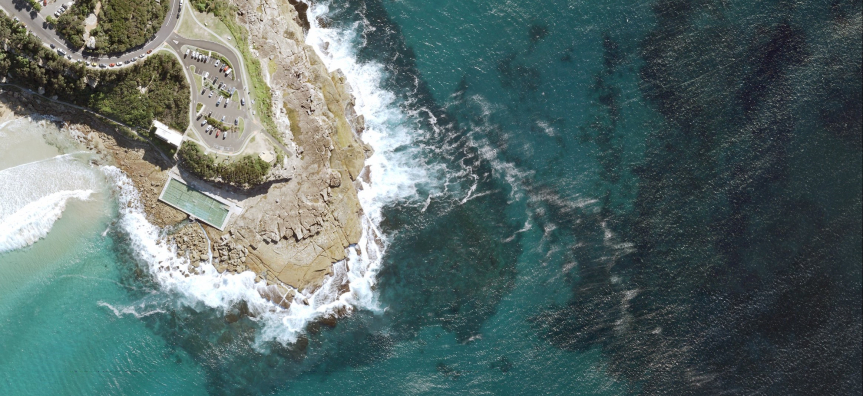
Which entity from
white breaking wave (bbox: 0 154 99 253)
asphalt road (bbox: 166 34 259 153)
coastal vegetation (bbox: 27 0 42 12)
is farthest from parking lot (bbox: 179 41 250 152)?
white breaking wave (bbox: 0 154 99 253)

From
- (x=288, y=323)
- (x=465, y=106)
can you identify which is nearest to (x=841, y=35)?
(x=465, y=106)

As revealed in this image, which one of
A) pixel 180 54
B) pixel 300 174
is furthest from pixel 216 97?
pixel 300 174

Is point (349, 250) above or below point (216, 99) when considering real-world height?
below

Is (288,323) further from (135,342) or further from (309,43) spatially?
(309,43)

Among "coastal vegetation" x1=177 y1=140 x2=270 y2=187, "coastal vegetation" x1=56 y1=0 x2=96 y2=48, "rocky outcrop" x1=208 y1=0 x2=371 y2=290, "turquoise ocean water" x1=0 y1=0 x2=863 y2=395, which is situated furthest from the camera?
"turquoise ocean water" x1=0 y1=0 x2=863 y2=395

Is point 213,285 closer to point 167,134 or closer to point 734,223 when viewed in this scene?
point 167,134

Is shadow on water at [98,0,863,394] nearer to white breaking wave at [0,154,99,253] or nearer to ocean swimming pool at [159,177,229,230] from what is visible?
ocean swimming pool at [159,177,229,230]
